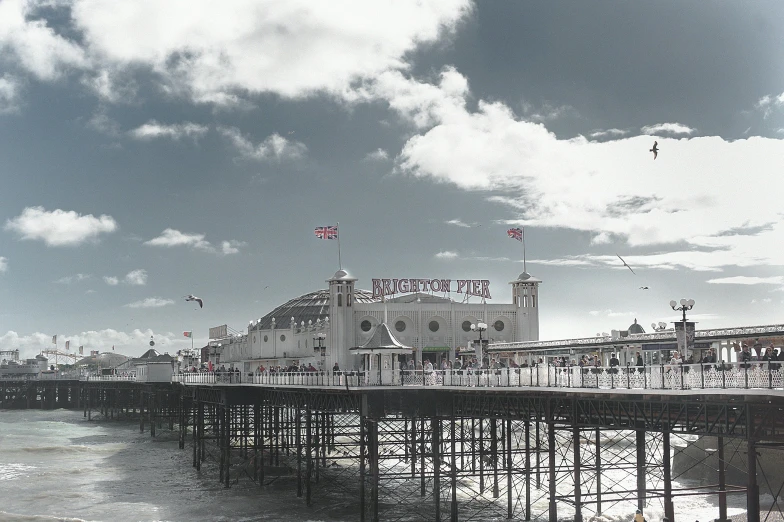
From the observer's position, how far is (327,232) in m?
70.8

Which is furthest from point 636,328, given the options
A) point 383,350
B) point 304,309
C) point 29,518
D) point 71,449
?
point 304,309

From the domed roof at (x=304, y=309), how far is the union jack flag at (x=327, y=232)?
43.5 m

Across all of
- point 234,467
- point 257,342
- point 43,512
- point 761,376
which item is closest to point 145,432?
point 257,342

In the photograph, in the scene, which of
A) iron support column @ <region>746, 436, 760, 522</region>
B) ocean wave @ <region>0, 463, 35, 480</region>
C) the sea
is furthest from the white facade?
iron support column @ <region>746, 436, 760, 522</region>

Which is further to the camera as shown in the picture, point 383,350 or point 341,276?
point 341,276

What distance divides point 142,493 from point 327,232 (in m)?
25.6

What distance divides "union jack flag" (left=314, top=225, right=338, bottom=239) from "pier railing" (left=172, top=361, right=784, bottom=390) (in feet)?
53.7

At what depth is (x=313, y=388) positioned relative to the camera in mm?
46938

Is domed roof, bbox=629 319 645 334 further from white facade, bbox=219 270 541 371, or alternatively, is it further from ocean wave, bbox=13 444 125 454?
ocean wave, bbox=13 444 125 454

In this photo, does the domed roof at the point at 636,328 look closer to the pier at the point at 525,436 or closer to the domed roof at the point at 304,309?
the pier at the point at 525,436

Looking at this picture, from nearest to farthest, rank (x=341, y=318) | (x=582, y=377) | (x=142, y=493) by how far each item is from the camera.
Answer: (x=582, y=377) < (x=142, y=493) < (x=341, y=318)

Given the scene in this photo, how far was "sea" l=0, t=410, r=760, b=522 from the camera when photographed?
44719mm

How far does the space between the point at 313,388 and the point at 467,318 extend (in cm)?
3327

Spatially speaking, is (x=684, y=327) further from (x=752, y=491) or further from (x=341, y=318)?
(x=341, y=318)
